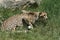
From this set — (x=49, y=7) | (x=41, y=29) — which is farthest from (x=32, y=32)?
(x=49, y=7)

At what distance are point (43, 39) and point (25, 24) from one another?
3.85 feet

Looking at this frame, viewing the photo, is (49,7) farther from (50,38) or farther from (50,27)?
(50,38)

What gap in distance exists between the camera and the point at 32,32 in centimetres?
885

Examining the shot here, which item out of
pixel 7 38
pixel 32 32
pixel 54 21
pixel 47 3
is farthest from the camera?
pixel 47 3

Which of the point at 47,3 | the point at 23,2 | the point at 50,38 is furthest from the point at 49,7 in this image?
the point at 50,38

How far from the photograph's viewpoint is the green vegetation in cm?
844

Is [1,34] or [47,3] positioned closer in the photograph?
[1,34]

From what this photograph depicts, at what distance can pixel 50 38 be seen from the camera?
28.2 ft

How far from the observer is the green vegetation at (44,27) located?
8438mm

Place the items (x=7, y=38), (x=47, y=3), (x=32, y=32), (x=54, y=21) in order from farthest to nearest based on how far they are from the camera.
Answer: (x=47, y=3) → (x=54, y=21) → (x=32, y=32) → (x=7, y=38)

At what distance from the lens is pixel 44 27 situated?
927cm

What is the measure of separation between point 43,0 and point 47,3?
431 millimetres

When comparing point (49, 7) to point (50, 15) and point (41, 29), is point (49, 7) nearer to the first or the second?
point (50, 15)

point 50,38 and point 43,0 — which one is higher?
point 43,0
